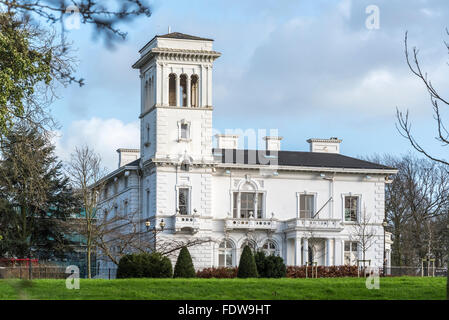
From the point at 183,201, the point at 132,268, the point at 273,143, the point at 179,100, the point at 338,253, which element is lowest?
the point at 338,253

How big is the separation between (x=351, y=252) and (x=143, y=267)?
3232 centimetres

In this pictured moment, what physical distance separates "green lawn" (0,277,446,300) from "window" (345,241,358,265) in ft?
Result: 117

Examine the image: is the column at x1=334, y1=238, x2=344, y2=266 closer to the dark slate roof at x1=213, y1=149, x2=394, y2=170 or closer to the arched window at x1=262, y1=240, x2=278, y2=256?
the arched window at x1=262, y1=240, x2=278, y2=256

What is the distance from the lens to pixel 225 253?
204ft

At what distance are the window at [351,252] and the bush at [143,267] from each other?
3089cm

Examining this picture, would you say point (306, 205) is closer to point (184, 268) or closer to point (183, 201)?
point (183, 201)

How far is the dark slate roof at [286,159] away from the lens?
64125 millimetres

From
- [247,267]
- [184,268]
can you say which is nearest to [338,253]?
[247,267]

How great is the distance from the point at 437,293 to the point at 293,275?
3040cm

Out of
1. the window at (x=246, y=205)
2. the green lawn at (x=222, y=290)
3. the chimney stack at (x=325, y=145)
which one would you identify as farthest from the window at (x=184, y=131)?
the green lawn at (x=222, y=290)

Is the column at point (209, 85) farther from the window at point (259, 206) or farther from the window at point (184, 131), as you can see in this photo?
the window at point (259, 206)

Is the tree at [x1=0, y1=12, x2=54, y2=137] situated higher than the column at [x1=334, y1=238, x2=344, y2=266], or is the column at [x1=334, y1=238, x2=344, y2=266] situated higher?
the tree at [x1=0, y1=12, x2=54, y2=137]

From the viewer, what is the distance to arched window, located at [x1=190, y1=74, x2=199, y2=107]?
63.1 m

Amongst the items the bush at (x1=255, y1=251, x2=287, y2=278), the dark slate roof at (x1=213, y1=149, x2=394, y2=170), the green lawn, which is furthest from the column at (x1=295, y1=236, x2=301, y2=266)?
the green lawn
